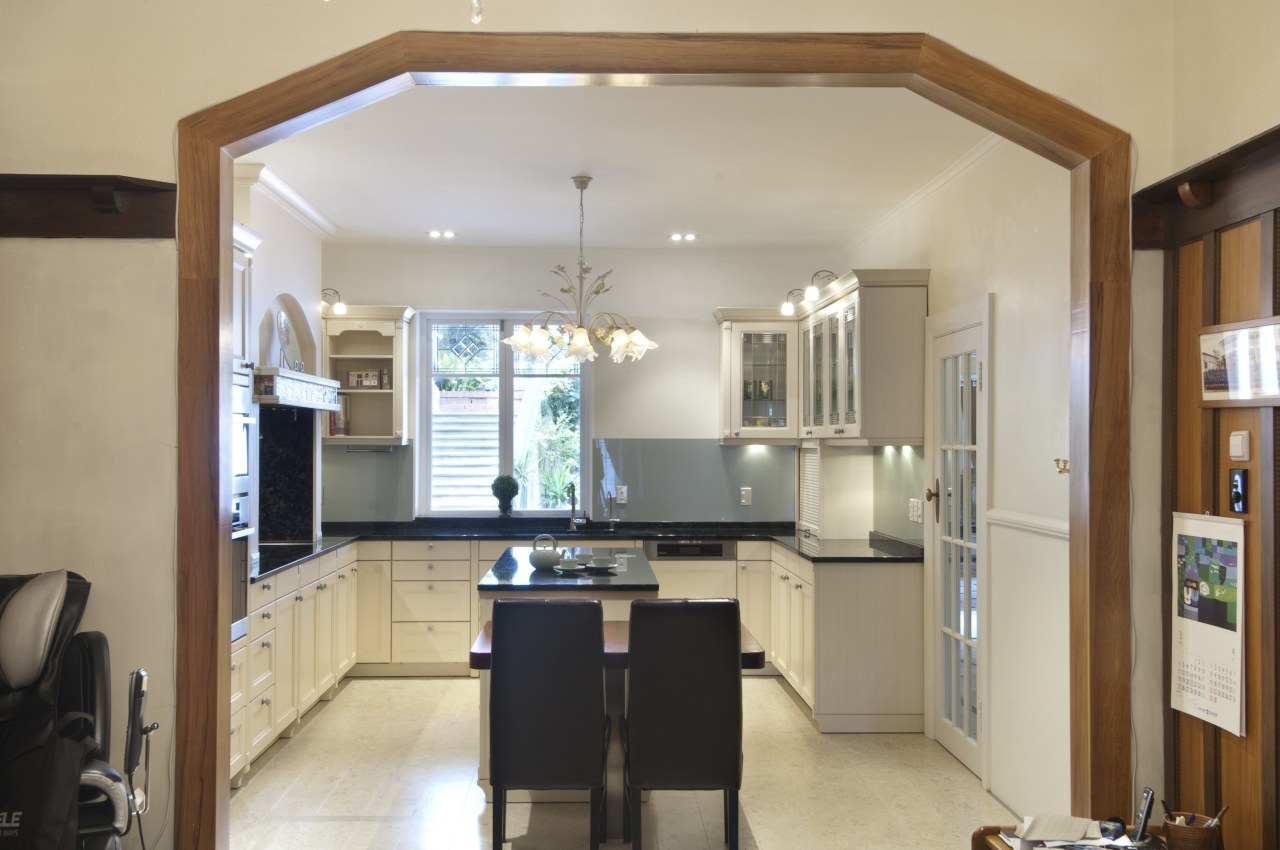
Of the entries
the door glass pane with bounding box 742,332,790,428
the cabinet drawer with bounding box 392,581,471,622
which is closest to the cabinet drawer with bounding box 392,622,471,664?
the cabinet drawer with bounding box 392,581,471,622

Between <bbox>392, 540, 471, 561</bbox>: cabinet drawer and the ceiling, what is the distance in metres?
2.16

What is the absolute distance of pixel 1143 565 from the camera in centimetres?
258

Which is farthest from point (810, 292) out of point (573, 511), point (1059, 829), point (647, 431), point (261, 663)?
point (1059, 829)

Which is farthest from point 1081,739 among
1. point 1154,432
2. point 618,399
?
point 618,399

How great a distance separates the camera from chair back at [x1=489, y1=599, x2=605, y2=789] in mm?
3193

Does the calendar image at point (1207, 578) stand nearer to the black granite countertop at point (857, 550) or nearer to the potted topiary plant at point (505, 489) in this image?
the black granite countertop at point (857, 550)

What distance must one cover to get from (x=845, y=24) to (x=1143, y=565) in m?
1.73

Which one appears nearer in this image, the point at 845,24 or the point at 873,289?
the point at 845,24

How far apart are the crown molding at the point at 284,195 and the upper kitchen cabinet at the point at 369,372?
0.65m

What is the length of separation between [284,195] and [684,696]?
380 cm

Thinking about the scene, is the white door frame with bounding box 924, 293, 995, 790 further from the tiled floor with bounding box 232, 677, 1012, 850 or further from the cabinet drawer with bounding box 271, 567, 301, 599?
the cabinet drawer with bounding box 271, 567, 301, 599

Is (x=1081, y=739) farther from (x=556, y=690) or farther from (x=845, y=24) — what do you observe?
(x=845, y=24)

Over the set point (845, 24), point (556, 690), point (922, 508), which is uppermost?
point (845, 24)

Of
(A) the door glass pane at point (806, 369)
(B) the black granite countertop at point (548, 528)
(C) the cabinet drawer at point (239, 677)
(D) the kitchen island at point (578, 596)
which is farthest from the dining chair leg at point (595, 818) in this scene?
(A) the door glass pane at point (806, 369)
